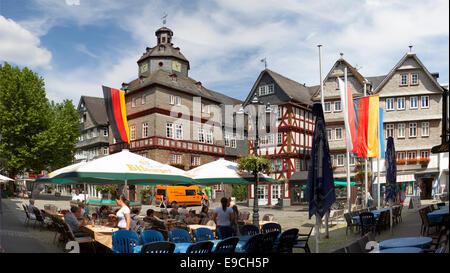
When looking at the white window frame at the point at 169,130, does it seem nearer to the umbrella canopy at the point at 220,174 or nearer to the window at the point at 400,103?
the window at the point at 400,103

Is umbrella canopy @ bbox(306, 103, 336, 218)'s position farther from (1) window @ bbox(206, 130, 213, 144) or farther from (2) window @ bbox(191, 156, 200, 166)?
(1) window @ bbox(206, 130, 213, 144)

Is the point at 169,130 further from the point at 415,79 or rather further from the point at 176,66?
the point at 415,79

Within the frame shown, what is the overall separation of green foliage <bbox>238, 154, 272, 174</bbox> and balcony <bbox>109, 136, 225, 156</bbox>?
25.4 metres

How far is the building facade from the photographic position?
122ft

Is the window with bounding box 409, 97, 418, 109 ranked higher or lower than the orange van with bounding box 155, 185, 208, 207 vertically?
higher

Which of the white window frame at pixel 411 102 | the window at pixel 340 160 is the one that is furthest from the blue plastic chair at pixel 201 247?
the window at pixel 340 160

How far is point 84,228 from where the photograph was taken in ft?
30.7

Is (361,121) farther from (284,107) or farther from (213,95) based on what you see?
(213,95)

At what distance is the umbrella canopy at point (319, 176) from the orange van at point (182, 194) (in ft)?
91.4

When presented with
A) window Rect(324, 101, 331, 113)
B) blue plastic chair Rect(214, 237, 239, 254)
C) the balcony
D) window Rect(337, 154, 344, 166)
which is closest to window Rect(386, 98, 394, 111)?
window Rect(324, 101, 331, 113)

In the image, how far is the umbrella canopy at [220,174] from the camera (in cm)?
1285
